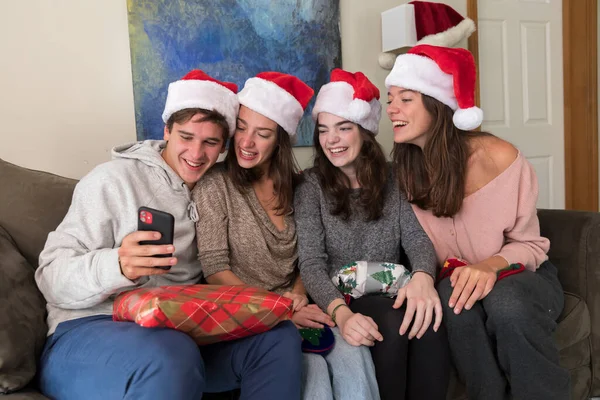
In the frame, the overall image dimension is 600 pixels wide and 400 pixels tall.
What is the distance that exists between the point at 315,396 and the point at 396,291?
48cm

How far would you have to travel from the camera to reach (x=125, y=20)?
2209 mm

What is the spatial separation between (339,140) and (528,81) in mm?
2132

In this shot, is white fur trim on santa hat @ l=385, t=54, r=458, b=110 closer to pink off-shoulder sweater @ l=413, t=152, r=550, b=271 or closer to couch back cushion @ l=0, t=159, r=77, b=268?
pink off-shoulder sweater @ l=413, t=152, r=550, b=271

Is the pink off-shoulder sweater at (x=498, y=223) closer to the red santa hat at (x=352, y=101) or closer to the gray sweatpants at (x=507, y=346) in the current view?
the gray sweatpants at (x=507, y=346)

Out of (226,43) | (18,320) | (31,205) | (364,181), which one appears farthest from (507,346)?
(226,43)

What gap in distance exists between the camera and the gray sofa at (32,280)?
127 cm

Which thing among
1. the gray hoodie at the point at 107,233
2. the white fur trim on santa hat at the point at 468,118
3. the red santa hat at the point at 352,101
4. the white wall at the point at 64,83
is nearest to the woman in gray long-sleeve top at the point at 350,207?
the red santa hat at the point at 352,101

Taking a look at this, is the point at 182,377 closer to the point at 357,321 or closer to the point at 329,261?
the point at 357,321

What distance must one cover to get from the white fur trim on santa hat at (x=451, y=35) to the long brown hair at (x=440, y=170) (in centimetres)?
97

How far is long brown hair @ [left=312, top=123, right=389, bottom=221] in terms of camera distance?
180cm

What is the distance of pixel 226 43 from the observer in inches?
94.6

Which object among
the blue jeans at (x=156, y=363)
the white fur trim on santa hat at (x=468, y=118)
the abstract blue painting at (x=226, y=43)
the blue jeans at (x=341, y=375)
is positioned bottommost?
the blue jeans at (x=341, y=375)

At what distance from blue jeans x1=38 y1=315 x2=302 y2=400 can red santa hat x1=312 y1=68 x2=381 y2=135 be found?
0.76 metres

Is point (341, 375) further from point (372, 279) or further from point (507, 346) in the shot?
point (507, 346)
